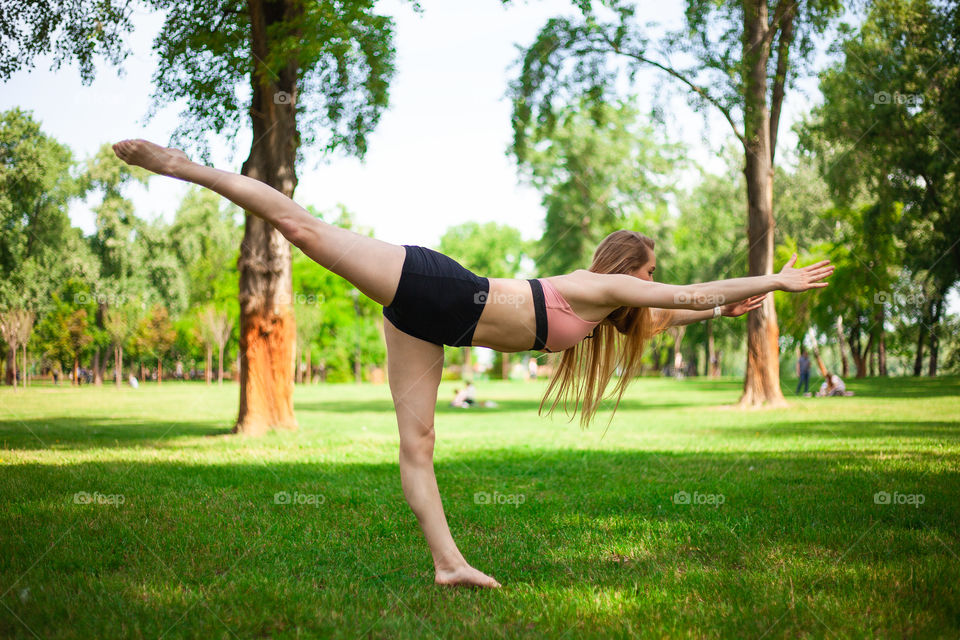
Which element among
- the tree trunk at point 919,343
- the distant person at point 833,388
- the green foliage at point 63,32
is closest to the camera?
the green foliage at point 63,32

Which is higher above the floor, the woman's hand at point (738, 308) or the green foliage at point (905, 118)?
the green foliage at point (905, 118)

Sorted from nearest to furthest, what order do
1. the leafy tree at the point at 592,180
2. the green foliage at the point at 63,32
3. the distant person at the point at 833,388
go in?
1. the green foliage at the point at 63,32
2. the distant person at the point at 833,388
3. the leafy tree at the point at 592,180

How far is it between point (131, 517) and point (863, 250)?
36.6 m

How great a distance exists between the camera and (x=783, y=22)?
16984 millimetres

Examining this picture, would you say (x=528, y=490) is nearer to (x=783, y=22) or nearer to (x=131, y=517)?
(x=131, y=517)

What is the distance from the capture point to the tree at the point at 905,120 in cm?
1986

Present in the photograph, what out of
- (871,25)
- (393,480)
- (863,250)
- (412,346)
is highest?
(871,25)

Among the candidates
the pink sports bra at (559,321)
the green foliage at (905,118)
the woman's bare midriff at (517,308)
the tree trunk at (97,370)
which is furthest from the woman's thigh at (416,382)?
the tree trunk at (97,370)

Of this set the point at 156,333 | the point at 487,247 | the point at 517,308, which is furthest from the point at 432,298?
the point at 487,247

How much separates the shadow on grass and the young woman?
60 centimetres

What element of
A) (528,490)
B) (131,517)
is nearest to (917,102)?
(528,490)

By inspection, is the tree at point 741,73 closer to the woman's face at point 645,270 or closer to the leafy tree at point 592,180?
the woman's face at point 645,270

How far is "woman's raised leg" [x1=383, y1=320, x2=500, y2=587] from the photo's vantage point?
378 centimetres

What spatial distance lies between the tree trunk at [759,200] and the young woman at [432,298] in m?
13.8
